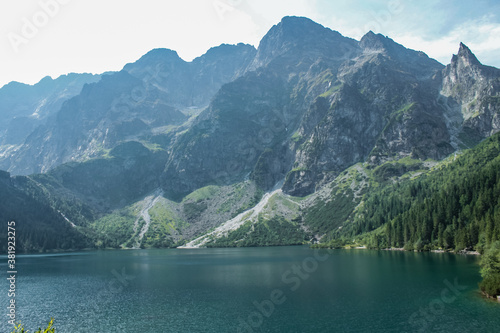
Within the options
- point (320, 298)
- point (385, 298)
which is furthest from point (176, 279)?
point (385, 298)

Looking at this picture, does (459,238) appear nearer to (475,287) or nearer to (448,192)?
(448,192)

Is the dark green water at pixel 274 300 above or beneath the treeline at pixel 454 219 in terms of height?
beneath

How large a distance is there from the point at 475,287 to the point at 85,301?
3363 inches

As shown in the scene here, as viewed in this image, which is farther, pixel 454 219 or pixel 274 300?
pixel 454 219

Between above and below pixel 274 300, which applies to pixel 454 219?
above

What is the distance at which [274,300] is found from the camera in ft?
225

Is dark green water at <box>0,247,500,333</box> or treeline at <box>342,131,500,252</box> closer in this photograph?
dark green water at <box>0,247,500,333</box>

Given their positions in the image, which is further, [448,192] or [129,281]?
[448,192]

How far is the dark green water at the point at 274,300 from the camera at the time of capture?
53719mm

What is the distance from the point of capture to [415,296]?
67.4m

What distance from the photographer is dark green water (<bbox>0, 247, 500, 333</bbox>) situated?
53719 mm

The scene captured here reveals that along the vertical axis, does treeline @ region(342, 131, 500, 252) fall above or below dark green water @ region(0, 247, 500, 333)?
above

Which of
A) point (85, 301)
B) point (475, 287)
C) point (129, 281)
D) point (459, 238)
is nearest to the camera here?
point (475, 287)

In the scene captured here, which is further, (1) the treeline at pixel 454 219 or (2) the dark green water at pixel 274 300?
(1) the treeline at pixel 454 219
